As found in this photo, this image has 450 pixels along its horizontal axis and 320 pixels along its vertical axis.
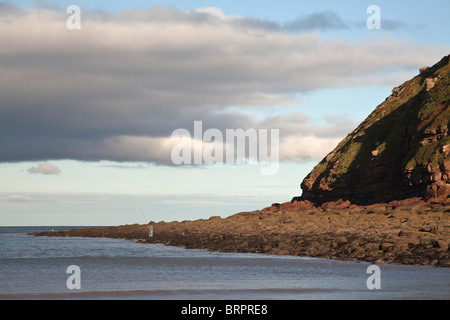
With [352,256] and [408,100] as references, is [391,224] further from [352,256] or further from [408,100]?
[408,100]

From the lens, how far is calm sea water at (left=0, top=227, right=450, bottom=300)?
819 inches

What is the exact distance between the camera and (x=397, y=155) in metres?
62.6

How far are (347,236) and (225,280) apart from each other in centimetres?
1584

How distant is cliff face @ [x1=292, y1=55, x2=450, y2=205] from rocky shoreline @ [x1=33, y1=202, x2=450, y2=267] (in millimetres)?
4257

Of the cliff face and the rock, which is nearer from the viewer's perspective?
the cliff face

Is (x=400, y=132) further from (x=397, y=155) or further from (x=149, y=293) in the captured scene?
(x=149, y=293)

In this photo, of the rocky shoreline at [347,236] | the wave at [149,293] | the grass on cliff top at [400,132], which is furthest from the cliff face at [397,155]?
the wave at [149,293]

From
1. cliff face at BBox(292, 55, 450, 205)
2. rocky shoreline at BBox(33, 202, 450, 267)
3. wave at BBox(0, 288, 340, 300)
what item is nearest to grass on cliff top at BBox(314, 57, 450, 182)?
cliff face at BBox(292, 55, 450, 205)

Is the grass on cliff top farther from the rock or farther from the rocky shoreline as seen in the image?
the rocky shoreline

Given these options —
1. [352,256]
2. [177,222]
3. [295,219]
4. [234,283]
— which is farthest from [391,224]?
[177,222]

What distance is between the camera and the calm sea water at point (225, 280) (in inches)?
819

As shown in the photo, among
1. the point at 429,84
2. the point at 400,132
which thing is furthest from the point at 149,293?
the point at 400,132

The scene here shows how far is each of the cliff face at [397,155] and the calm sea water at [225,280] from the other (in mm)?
22319

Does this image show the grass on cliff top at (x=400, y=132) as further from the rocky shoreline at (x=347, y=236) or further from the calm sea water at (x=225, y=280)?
the calm sea water at (x=225, y=280)
